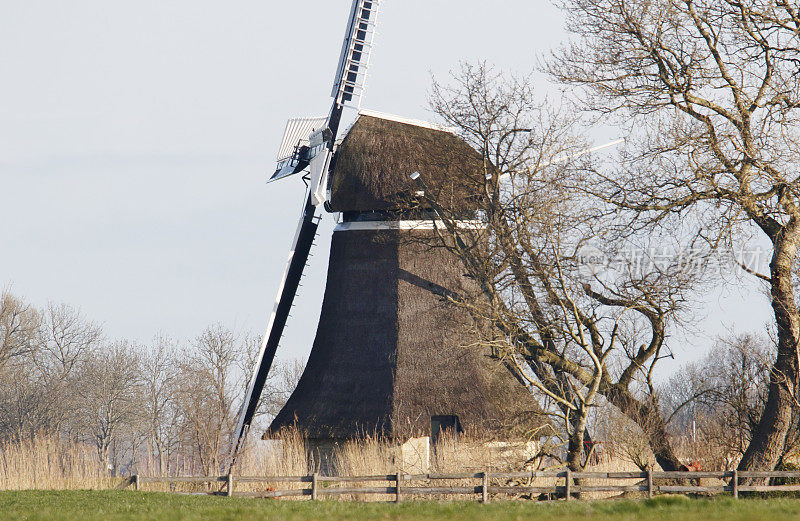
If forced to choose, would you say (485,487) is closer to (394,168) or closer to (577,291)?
(577,291)

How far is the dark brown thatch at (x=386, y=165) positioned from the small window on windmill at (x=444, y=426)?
4652 mm

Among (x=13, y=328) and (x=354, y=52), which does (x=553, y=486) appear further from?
(x=13, y=328)

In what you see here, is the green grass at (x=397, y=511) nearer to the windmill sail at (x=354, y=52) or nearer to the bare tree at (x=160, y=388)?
the windmill sail at (x=354, y=52)

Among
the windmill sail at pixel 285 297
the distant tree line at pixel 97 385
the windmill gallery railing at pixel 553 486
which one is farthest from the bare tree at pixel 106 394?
the windmill gallery railing at pixel 553 486

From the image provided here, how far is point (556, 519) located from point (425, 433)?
8989 mm

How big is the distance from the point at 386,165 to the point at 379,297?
2938 mm

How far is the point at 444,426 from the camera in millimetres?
21047

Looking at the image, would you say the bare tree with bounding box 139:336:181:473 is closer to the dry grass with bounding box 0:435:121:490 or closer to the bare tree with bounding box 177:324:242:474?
the bare tree with bounding box 177:324:242:474

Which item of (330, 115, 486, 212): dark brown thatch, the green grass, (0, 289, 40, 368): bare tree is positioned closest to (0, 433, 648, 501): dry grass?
the green grass

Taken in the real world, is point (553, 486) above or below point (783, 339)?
below

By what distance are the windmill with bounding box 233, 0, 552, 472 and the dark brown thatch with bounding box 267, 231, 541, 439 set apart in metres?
0.03

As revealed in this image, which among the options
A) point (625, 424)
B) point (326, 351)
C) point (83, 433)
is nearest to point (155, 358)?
point (83, 433)

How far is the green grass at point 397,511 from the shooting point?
428 inches

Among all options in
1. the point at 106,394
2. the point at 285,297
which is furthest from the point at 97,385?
the point at 285,297
